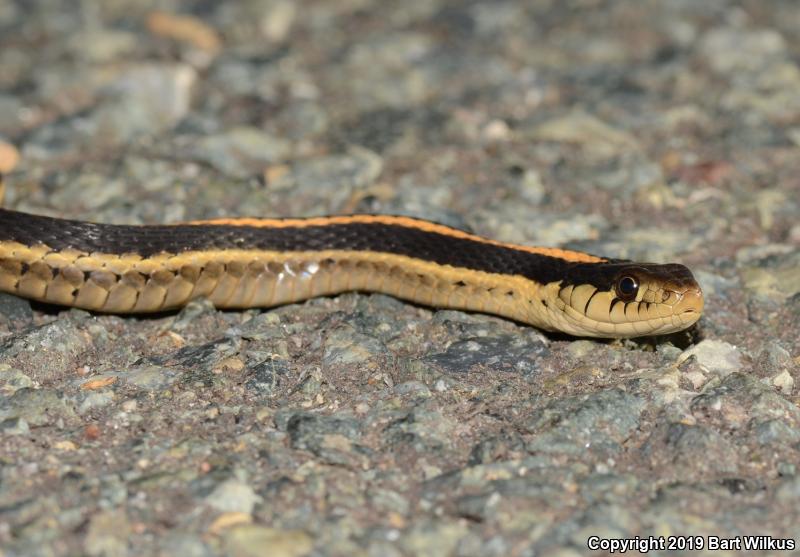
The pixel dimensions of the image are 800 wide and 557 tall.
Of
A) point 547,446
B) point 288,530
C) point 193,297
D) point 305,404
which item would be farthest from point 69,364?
point 547,446

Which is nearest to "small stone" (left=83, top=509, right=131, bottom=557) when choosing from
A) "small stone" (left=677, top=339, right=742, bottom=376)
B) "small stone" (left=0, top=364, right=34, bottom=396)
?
"small stone" (left=0, top=364, right=34, bottom=396)

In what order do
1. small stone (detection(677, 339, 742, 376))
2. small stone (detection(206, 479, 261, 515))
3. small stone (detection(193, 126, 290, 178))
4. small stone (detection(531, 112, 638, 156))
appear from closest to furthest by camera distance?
1. small stone (detection(206, 479, 261, 515))
2. small stone (detection(677, 339, 742, 376))
3. small stone (detection(193, 126, 290, 178))
4. small stone (detection(531, 112, 638, 156))

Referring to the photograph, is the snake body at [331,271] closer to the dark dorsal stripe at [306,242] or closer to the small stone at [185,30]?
the dark dorsal stripe at [306,242]

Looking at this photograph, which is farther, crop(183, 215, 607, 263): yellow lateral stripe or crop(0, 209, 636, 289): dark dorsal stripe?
crop(183, 215, 607, 263): yellow lateral stripe

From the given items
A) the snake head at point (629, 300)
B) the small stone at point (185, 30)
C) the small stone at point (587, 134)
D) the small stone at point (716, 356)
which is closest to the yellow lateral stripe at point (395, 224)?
the snake head at point (629, 300)

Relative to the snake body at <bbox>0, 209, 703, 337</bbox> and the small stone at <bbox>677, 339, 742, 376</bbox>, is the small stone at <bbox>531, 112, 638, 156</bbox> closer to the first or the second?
the snake body at <bbox>0, 209, 703, 337</bbox>

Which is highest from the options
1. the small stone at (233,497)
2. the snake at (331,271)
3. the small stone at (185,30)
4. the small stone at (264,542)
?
the small stone at (185,30)

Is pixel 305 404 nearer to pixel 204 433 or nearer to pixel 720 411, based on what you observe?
pixel 204 433

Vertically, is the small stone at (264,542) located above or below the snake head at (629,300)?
below

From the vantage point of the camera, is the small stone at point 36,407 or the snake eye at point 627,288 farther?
the snake eye at point 627,288
